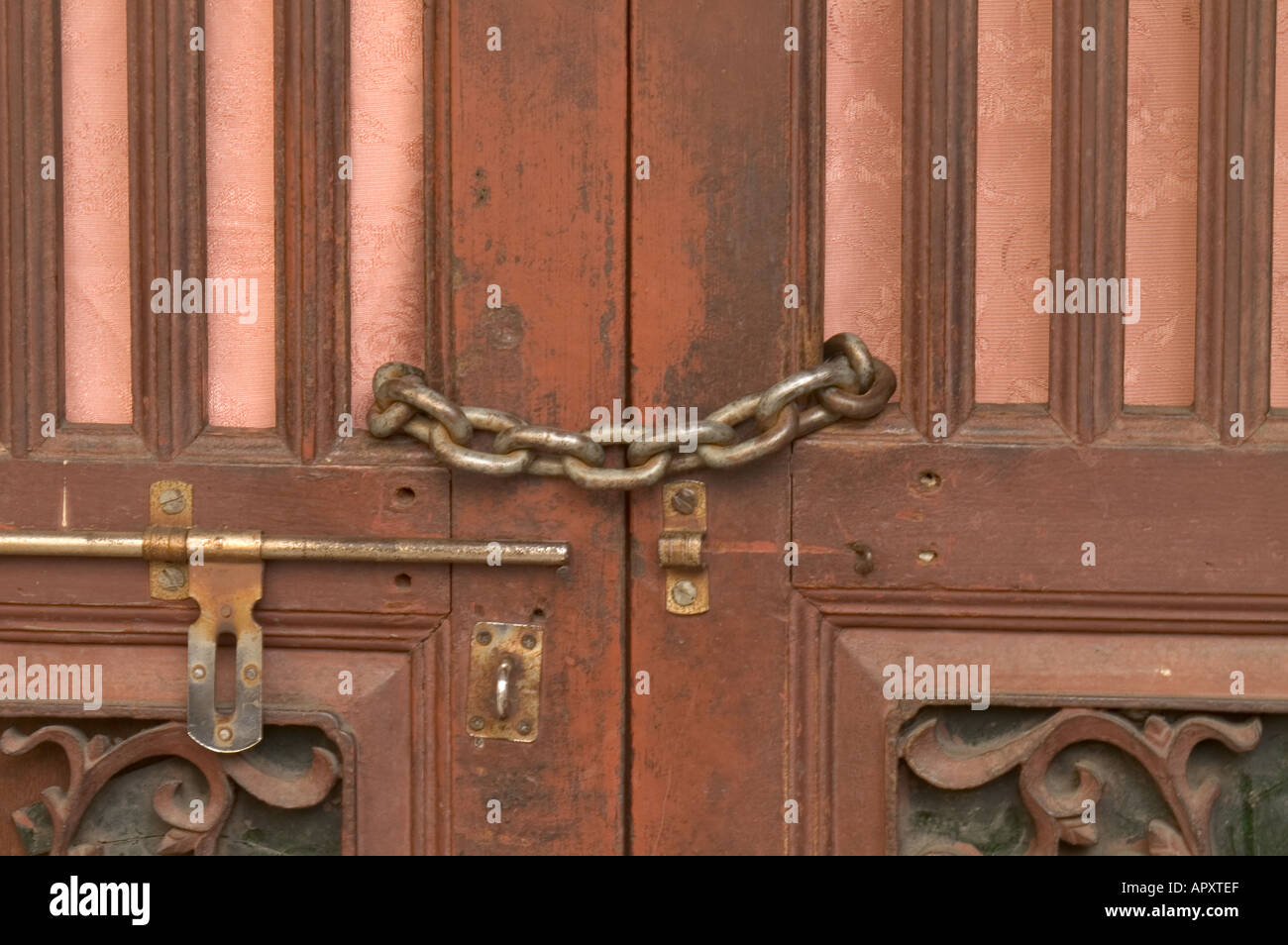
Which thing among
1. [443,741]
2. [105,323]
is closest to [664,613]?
[443,741]

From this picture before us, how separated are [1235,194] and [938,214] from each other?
27 cm

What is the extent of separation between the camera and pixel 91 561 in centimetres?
123

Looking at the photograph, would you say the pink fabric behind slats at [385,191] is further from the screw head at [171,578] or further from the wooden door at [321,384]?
the screw head at [171,578]

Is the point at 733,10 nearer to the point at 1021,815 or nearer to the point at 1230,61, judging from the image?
the point at 1230,61

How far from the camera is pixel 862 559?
1188 millimetres

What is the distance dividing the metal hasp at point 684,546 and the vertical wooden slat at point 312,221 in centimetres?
33

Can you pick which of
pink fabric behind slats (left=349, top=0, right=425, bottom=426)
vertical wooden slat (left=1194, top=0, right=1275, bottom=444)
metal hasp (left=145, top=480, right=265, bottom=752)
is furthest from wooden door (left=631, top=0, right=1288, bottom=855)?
metal hasp (left=145, top=480, right=265, bottom=752)

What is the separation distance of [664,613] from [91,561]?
56cm

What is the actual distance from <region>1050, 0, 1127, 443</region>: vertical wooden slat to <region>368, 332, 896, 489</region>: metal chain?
18 cm

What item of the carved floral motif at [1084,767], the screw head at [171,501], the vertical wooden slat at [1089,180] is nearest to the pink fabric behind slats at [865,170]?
the vertical wooden slat at [1089,180]

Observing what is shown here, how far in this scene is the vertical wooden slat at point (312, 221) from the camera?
1188mm

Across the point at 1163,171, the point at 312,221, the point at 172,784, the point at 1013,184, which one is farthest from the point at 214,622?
the point at 1163,171

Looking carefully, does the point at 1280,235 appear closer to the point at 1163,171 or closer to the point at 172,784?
the point at 1163,171

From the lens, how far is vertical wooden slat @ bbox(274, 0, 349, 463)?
119 cm
